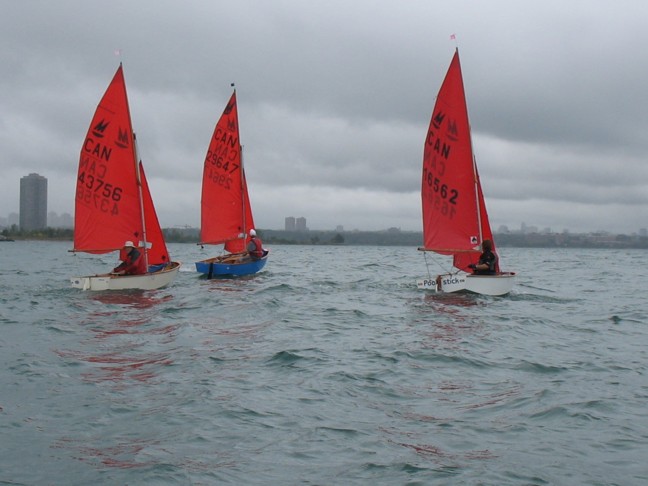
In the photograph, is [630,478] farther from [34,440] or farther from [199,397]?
[34,440]

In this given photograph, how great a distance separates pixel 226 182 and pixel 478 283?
46.6 feet

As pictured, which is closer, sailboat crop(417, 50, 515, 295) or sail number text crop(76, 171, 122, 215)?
sailboat crop(417, 50, 515, 295)

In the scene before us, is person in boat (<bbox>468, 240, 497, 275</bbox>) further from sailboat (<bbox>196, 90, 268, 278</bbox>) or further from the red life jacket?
sailboat (<bbox>196, 90, 268, 278</bbox>)

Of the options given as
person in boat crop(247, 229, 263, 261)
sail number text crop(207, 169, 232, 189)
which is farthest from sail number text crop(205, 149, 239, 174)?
person in boat crop(247, 229, 263, 261)

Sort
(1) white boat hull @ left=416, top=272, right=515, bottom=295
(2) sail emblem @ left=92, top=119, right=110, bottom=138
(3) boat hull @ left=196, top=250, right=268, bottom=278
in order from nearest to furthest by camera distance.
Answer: (1) white boat hull @ left=416, top=272, right=515, bottom=295
(2) sail emblem @ left=92, top=119, right=110, bottom=138
(3) boat hull @ left=196, top=250, right=268, bottom=278

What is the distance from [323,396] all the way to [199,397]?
160 centimetres

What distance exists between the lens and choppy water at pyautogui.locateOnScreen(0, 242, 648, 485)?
6785mm

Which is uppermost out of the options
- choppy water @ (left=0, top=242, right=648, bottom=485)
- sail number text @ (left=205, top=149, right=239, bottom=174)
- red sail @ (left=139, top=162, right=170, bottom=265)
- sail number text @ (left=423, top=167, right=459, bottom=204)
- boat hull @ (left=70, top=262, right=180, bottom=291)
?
sail number text @ (left=205, top=149, right=239, bottom=174)

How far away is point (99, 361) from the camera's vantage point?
37.7 feet

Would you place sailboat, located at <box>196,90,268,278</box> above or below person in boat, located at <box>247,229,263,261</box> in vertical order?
above

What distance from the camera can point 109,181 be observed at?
23.6m

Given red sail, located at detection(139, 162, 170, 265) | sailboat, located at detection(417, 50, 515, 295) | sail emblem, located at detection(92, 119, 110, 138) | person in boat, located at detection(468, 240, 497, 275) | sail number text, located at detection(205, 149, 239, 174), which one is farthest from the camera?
sail number text, located at detection(205, 149, 239, 174)

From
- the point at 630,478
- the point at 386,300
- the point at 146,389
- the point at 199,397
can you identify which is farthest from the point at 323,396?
the point at 386,300

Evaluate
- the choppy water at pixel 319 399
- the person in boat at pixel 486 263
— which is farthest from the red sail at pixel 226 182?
the choppy water at pixel 319 399
